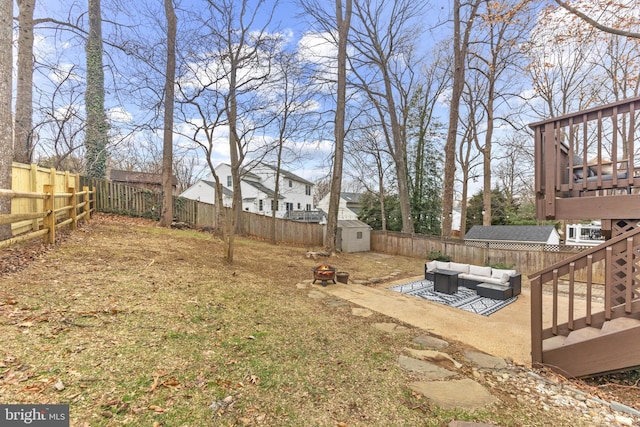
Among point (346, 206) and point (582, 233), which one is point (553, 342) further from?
point (346, 206)

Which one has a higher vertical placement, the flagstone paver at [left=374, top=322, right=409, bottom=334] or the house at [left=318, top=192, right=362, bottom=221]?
the house at [left=318, top=192, right=362, bottom=221]

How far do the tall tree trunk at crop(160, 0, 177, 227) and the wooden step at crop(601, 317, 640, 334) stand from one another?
319 inches

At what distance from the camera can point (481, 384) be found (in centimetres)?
288

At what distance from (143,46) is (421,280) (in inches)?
381

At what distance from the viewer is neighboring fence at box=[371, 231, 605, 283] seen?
1032cm

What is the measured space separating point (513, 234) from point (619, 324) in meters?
11.7

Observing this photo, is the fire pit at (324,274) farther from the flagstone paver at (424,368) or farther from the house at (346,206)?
the house at (346,206)

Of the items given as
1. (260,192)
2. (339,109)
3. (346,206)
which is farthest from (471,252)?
(346,206)

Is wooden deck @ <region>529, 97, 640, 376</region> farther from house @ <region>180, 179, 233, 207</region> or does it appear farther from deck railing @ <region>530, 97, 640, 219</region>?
house @ <region>180, 179, 233, 207</region>

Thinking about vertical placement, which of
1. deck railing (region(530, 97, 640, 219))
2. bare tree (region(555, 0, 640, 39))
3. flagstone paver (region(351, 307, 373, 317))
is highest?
bare tree (region(555, 0, 640, 39))

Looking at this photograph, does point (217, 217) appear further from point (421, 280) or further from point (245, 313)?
point (245, 313)

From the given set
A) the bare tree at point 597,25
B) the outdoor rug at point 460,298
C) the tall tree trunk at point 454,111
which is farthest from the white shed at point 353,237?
the bare tree at point 597,25

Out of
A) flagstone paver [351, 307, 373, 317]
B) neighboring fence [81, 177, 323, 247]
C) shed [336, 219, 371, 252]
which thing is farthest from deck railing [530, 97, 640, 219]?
neighboring fence [81, 177, 323, 247]

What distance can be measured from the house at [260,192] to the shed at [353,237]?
9.55 metres
